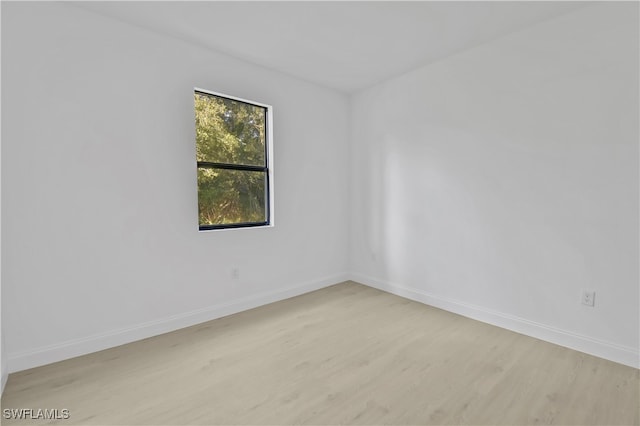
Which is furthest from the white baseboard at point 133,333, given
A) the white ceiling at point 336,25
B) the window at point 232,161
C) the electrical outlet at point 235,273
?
the white ceiling at point 336,25

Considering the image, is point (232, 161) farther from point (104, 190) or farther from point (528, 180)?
point (528, 180)

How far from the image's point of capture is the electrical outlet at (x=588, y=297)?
→ 2.36 meters

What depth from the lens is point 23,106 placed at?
211cm

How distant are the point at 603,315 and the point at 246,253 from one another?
309cm

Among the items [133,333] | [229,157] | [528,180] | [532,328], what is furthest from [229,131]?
[532,328]

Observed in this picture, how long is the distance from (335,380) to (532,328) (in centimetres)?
184

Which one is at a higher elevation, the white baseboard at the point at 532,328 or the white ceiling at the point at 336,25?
the white ceiling at the point at 336,25

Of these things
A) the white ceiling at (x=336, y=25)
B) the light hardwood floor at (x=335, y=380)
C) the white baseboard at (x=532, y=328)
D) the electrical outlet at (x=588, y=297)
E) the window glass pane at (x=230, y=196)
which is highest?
the white ceiling at (x=336, y=25)

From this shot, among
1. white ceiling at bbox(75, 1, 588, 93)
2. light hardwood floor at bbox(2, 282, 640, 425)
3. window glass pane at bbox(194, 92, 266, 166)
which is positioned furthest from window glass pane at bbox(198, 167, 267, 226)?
white ceiling at bbox(75, 1, 588, 93)

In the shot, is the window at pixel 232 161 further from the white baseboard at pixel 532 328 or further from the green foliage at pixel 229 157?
the white baseboard at pixel 532 328

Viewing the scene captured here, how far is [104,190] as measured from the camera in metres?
2.42

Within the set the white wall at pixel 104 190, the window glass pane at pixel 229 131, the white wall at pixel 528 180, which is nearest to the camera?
the white wall at pixel 104 190

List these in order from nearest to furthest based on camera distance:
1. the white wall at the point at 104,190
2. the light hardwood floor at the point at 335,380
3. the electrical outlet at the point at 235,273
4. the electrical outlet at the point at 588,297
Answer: the light hardwood floor at the point at 335,380 < the white wall at the point at 104,190 < the electrical outlet at the point at 588,297 < the electrical outlet at the point at 235,273

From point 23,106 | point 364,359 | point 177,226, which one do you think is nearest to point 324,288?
point 364,359
